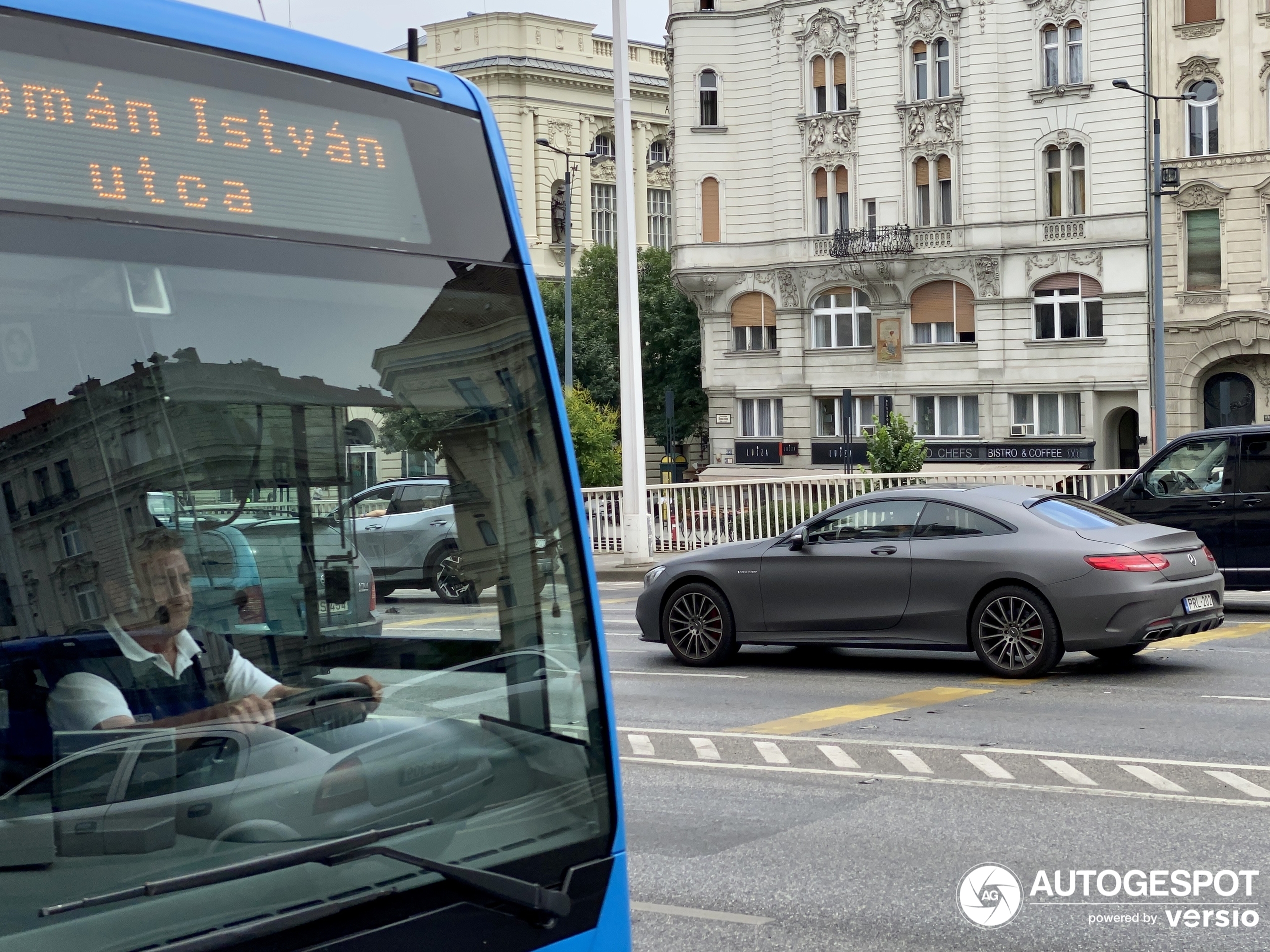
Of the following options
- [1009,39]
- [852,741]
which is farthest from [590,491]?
[1009,39]

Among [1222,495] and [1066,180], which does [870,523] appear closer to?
[1222,495]

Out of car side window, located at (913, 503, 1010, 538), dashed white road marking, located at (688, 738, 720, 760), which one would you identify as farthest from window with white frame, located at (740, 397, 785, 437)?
dashed white road marking, located at (688, 738, 720, 760)

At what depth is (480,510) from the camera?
3.34 metres

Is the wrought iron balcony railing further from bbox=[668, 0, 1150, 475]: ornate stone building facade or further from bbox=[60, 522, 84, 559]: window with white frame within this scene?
bbox=[60, 522, 84, 559]: window with white frame

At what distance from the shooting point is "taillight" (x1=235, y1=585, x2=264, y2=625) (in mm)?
2904

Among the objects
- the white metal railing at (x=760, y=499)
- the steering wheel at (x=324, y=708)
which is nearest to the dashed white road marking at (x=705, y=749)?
the steering wheel at (x=324, y=708)

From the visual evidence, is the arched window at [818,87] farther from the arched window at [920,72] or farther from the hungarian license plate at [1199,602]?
the hungarian license plate at [1199,602]

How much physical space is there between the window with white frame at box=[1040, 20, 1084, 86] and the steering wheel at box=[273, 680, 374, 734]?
47.8 metres

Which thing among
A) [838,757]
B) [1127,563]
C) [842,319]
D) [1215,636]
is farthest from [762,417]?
[838,757]

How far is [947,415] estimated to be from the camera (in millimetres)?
49656

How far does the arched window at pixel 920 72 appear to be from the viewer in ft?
162

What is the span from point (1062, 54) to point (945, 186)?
526 centimetres

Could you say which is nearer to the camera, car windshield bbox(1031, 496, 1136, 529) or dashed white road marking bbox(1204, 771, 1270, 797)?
dashed white road marking bbox(1204, 771, 1270, 797)

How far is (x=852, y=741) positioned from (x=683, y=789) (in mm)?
1549
